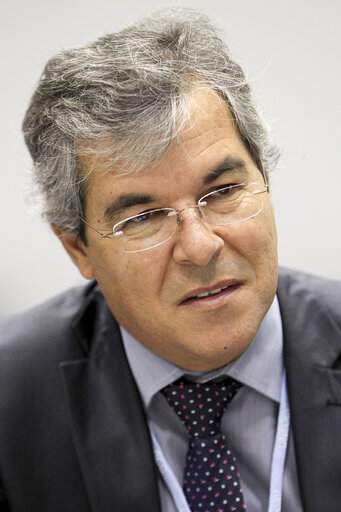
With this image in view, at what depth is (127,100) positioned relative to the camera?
1.33 metres

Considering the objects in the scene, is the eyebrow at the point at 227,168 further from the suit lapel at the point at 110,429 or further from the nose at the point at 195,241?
the suit lapel at the point at 110,429

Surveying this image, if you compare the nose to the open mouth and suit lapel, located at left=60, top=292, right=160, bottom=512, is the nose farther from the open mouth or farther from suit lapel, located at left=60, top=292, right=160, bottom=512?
suit lapel, located at left=60, top=292, right=160, bottom=512

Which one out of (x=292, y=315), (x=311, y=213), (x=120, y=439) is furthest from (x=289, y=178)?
(x=120, y=439)

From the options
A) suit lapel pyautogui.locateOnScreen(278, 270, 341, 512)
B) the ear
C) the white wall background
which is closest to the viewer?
suit lapel pyautogui.locateOnScreen(278, 270, 341, 512)

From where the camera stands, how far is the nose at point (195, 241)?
1272 mm

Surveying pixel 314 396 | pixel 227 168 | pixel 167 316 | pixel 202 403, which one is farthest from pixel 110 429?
pixel 227 168

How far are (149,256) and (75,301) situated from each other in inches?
20.5

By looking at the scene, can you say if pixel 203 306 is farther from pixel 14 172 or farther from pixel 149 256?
pixel 14 172

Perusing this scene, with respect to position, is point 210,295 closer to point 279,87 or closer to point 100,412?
point 100,412

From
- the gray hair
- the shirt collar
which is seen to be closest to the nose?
the gray hair

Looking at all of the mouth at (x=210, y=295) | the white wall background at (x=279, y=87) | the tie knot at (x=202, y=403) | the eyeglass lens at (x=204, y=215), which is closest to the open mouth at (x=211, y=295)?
the mouth at (x=210, y=295)

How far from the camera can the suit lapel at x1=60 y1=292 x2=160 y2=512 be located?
1.45 meters

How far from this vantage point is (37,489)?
1.55m

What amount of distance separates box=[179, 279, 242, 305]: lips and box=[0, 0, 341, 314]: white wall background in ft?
3.63
